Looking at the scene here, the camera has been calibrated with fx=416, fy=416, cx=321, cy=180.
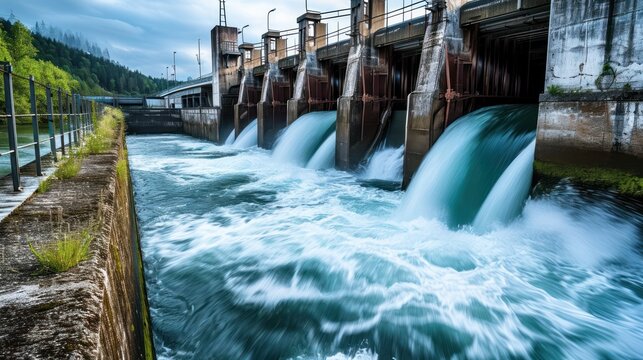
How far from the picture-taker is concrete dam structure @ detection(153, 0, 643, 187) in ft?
20.7

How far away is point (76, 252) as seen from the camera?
268 cm

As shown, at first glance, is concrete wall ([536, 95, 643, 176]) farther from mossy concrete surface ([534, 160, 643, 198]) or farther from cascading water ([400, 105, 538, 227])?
cascading water ([400, 105, 538, 227])

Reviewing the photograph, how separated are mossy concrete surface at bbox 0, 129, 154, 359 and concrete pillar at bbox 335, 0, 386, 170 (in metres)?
10.3

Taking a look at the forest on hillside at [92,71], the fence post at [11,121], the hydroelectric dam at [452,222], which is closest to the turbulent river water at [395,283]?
the hydroelectric dam at [452,222]

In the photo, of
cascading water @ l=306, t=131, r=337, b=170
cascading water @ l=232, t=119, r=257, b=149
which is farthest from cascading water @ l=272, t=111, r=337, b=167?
cascading water @ l=232, t=119, r=257, b=149

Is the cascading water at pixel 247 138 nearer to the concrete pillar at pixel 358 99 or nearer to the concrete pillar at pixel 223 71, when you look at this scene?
the concrete pillar at pixel 223 71

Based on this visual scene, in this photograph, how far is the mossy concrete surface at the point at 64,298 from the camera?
1.87 m

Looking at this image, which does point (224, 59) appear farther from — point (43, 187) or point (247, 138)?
point (43, 187)

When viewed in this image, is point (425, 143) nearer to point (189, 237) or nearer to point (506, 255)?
point (506, 255)

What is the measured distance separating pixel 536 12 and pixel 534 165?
3939 millimetres

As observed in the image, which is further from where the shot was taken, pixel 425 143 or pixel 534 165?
pixel 425 143

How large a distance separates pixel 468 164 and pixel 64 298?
27.7 ft

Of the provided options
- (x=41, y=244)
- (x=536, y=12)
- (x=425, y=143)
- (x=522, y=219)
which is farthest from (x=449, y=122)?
(x=41, y=244)

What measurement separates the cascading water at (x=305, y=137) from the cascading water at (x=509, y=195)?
913cm
